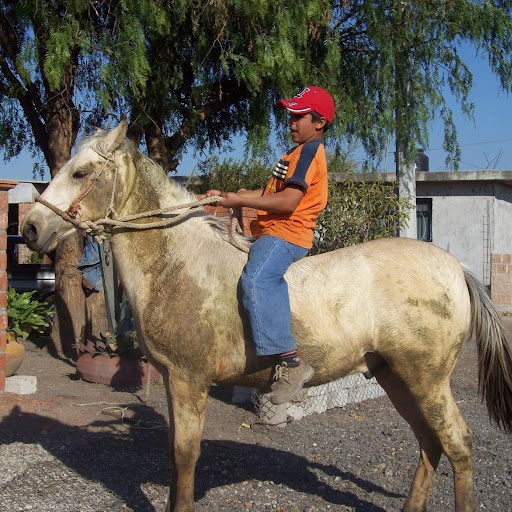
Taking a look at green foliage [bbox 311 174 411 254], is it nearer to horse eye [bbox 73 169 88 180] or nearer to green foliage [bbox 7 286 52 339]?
green foliage [bbox 7 286 52 339]

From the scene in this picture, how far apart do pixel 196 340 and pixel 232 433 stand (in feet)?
9.33

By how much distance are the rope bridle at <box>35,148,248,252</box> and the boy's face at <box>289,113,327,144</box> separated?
2.21ft

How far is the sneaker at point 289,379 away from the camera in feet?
12.9

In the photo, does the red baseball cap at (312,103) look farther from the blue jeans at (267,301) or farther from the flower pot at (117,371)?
the flower pot at (117,371)

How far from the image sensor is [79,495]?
4.80 metres

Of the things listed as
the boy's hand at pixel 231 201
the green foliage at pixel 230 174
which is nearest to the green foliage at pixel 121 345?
the boy's hand at pixel 231 201

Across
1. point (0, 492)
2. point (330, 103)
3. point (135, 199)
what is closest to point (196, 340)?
point (135, 199)

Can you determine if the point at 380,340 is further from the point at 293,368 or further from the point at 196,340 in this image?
the point at 196,340

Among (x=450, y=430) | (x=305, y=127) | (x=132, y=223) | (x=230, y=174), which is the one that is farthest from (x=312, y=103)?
(x=230, y=174)

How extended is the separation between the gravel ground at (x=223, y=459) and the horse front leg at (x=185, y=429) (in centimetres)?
73

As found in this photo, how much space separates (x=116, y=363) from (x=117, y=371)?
10 centimetres

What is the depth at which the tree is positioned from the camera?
321 inches

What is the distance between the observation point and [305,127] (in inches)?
162

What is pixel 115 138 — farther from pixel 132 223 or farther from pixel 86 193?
pixel 132 223
